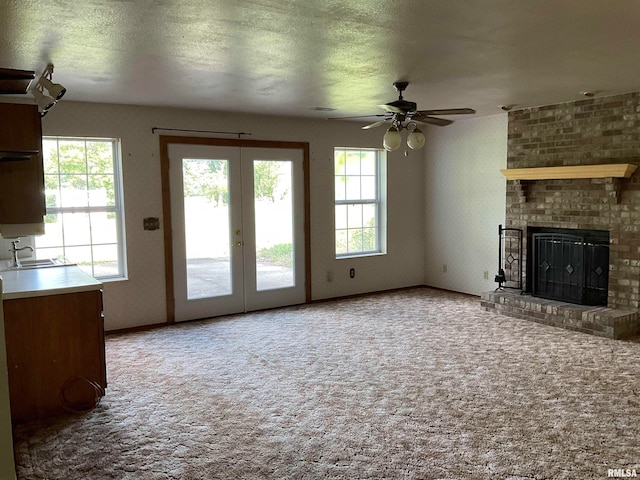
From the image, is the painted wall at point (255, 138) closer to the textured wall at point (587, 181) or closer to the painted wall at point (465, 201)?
the painted wall at point (465, 201)

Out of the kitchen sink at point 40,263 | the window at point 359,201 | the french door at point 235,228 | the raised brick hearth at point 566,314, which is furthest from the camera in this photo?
the window at point 359,201

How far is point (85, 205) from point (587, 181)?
17.1 ft

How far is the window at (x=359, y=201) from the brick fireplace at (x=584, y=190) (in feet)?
6.00

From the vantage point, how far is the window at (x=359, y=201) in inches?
277

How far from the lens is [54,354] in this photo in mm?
3502

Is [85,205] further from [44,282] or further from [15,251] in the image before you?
[44,282]

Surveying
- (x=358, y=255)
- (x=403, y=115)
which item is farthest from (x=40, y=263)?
(x=358, y=255)

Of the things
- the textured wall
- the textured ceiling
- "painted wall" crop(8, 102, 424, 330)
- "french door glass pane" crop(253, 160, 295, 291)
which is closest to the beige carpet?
"painted wall" crop(8, 102, 424, 330)

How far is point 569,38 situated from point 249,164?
12.6 feet

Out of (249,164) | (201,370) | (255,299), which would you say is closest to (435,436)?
(201,370)

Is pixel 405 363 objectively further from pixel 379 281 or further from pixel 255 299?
pixel 379 281

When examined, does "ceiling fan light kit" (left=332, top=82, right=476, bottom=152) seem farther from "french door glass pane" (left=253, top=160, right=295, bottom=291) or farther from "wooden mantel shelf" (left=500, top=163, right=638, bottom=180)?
"french door glass pane" (left=253, top=160, right=295, bottom=291)

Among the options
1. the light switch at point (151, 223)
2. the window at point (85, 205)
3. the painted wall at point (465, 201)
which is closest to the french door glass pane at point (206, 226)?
the light switch at point (151, 223)

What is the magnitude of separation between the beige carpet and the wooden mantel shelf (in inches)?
63.2
